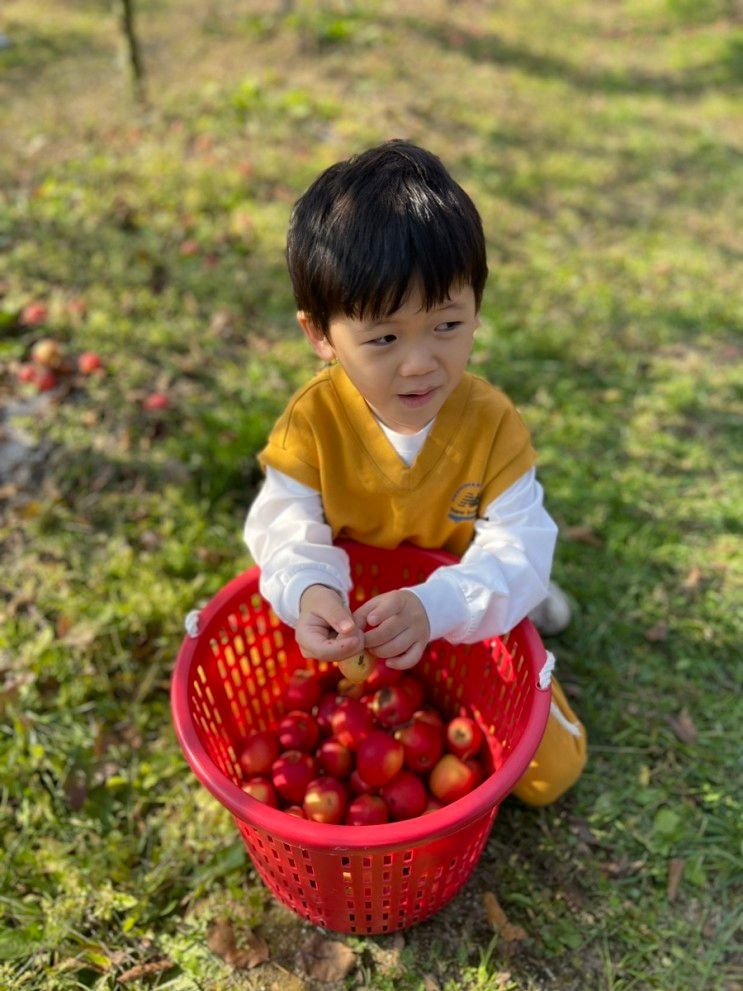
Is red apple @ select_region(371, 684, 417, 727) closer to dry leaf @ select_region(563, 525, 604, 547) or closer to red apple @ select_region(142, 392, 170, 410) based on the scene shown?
dry leaf @ select_region(563, 525, 604, 547)

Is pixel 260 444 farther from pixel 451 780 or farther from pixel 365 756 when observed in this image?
pixel 451 780

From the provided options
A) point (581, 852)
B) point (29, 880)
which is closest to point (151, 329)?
point (29, 880)

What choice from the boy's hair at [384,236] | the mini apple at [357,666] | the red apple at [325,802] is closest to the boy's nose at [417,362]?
the boy's hair at [384,236]

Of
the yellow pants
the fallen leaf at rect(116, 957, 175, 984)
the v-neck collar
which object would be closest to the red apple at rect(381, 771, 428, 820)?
the yellow pants

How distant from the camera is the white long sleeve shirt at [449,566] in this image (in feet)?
6.42

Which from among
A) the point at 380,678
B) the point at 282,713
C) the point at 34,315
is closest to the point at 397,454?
the point at 380,678

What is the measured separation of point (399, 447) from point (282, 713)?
39.8 inches

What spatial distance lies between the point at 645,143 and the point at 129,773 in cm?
563

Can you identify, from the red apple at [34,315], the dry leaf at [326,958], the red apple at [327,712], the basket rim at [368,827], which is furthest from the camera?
the red apple at [34,315]

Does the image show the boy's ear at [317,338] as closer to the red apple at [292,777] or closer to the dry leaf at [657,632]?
the red apple at [292,777]

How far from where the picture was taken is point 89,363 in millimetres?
3619

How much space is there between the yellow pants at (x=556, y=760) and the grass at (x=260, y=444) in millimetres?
106

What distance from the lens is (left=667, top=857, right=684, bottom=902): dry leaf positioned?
2217 millimetres

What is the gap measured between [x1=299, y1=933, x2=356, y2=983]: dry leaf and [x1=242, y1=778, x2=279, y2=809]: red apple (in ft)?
1.14
